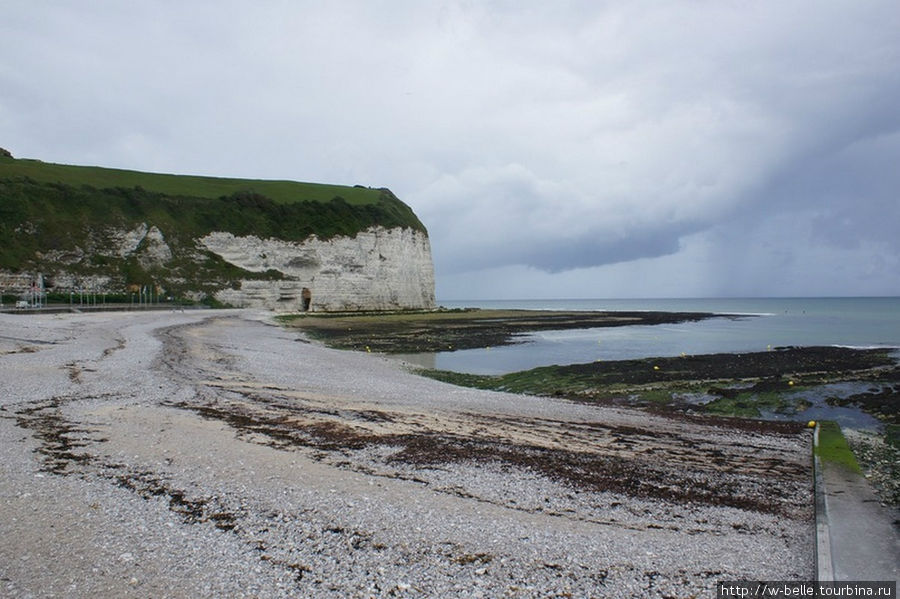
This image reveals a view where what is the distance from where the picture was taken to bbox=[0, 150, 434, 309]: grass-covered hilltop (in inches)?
2261

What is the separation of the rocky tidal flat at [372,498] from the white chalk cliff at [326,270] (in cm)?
5588

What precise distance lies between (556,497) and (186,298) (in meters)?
62.0

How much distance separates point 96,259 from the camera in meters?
58.7

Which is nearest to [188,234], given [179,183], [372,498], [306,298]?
[179,183]

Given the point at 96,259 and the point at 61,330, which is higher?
the point at 96,259

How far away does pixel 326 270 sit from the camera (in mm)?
72375

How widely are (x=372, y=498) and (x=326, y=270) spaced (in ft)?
222

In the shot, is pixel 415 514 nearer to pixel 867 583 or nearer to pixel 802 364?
pixel 867 583

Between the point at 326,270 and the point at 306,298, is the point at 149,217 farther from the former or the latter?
the point at 326,270

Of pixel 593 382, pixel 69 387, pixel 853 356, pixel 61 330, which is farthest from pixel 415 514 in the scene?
pixel 853 356

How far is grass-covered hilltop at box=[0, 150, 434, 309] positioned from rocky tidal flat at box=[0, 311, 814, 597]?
52.1m

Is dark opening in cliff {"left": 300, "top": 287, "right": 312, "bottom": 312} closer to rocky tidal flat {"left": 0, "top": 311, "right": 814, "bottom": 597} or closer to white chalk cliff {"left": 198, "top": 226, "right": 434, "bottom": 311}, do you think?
white chalk cliff {"left": 198, "top": 226, "right": 434, "bottom": 311}

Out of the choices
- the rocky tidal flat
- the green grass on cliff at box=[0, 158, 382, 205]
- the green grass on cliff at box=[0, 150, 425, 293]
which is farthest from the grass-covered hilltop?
the rocky tidal flat

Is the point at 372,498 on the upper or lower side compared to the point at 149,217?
lower
